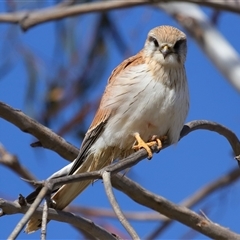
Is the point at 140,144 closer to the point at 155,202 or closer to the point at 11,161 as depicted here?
the point at 155,202

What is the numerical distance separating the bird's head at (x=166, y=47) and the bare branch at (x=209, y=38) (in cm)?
218

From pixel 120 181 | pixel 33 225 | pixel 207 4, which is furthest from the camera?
pixel 207 4

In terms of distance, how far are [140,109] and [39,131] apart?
1.15ft

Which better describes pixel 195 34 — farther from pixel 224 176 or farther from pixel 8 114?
pixel 8 114

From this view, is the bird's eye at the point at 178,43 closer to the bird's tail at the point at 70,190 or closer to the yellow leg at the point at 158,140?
the yellow leg at the point at 158,140

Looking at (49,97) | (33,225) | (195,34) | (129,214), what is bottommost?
(33,225)

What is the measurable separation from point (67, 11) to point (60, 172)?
1565mm

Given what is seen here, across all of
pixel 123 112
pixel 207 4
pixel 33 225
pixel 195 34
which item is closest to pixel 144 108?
pixel 123 112

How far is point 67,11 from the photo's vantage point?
3.85m

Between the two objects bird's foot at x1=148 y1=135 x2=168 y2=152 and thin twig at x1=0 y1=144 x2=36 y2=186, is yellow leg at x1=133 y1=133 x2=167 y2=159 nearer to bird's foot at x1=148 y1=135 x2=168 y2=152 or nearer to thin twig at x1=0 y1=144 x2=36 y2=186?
bird's foot at x1=148 y1=135 x2=168 y2=152

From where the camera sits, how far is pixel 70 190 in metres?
2.55

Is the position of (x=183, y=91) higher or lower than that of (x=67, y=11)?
lower

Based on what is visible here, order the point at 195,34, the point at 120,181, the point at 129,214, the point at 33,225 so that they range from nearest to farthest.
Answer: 1. the point at 33,225
2. the point at 120,181
3. the point at 129,214
4. the point at 195,34

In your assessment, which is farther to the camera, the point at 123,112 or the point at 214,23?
→ the point at 214,23
